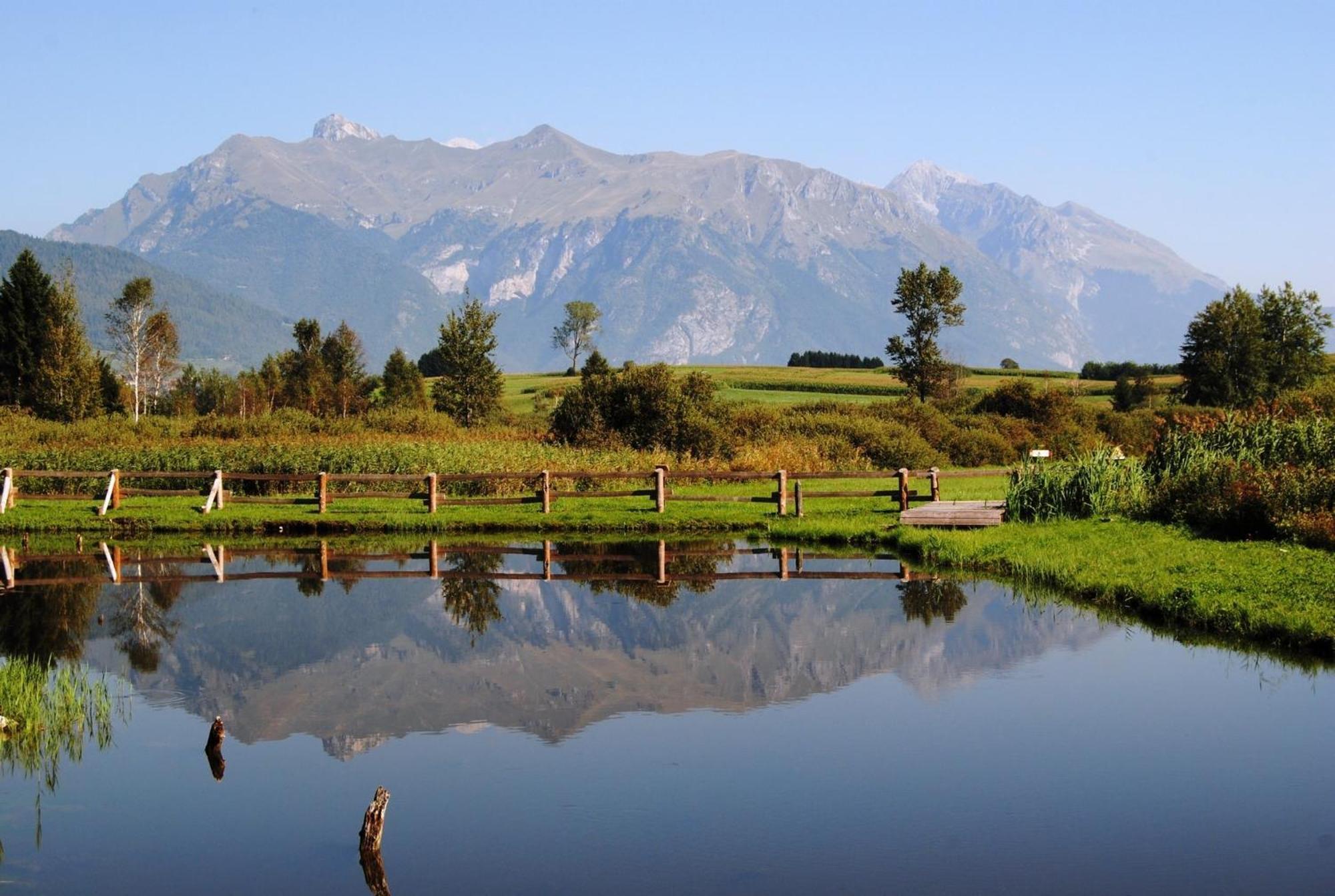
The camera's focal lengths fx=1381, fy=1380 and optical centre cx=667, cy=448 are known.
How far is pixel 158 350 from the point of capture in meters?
97.1

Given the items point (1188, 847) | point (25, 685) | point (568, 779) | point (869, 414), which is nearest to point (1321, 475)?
point (1188, 847)

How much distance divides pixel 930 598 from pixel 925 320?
44923 millimetres

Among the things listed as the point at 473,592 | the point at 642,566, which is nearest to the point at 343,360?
the point at 642,566

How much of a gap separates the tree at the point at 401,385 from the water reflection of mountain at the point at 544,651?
185ft

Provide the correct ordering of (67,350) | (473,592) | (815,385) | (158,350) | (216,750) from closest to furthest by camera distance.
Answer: (216,750)
(473,592)
(67,350)
(158,350)
(815,385)

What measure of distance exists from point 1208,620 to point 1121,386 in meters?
63.2

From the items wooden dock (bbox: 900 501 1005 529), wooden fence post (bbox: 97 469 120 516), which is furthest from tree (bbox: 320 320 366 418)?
wooden dock (bbox: 900 501 1005 529)

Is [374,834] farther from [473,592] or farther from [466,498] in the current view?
[466,498]

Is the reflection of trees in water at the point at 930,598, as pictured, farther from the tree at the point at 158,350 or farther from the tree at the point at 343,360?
the tree at the point at 158,350

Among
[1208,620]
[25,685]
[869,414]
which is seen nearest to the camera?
[25,685]

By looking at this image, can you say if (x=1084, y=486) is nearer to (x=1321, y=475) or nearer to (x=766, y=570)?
(x=1321, y=475)

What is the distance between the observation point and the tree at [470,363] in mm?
60156

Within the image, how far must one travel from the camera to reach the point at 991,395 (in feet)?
225

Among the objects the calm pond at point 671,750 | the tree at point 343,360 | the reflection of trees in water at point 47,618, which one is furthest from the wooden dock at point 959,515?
the tree at point 343,360
